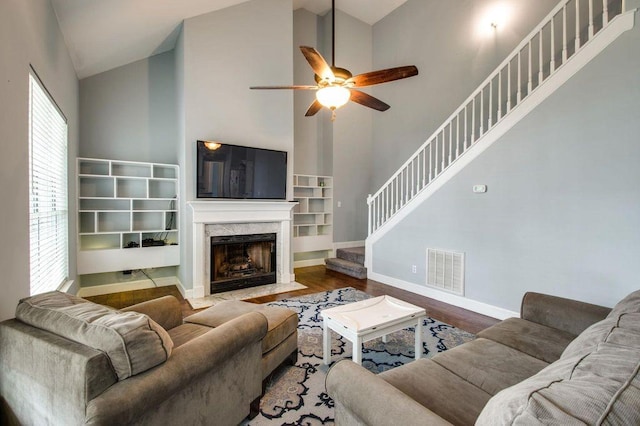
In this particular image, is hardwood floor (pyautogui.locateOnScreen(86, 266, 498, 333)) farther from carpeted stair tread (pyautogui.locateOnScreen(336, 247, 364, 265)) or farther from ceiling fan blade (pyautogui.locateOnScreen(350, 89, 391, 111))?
ceiling fan blade (pyautogui.locateOnScreen(350, 89, 391, 111))

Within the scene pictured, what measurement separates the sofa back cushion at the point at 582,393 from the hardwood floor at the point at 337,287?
2.46 m

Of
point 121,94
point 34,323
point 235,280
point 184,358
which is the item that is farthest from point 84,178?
point 184,358

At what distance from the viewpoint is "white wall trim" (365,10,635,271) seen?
8.86 ft

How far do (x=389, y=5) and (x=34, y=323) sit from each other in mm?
7303

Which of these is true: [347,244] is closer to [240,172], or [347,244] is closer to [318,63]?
[240,172]

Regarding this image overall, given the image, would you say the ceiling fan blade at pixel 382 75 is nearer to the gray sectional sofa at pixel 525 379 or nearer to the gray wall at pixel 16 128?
the gray sectional sofa at pixel 525 379

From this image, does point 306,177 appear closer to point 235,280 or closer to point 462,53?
point 235,280

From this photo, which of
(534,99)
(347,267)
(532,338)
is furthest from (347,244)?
(532,338)

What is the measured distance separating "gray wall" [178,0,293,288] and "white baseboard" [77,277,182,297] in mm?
375

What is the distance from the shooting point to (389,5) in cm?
619

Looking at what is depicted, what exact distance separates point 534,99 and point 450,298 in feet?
8.40

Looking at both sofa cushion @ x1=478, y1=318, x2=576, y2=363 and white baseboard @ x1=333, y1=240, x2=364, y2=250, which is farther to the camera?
white baseboard @ x1=333, y1=240, x2=364, y2=250

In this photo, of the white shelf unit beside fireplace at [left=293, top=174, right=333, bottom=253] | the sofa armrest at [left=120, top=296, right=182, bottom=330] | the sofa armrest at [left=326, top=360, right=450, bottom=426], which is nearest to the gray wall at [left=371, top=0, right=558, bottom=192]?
the white shelf unit beside fireplace at [left=293, top=174, right=333, bottom=253]

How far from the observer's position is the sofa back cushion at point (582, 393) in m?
0.71
